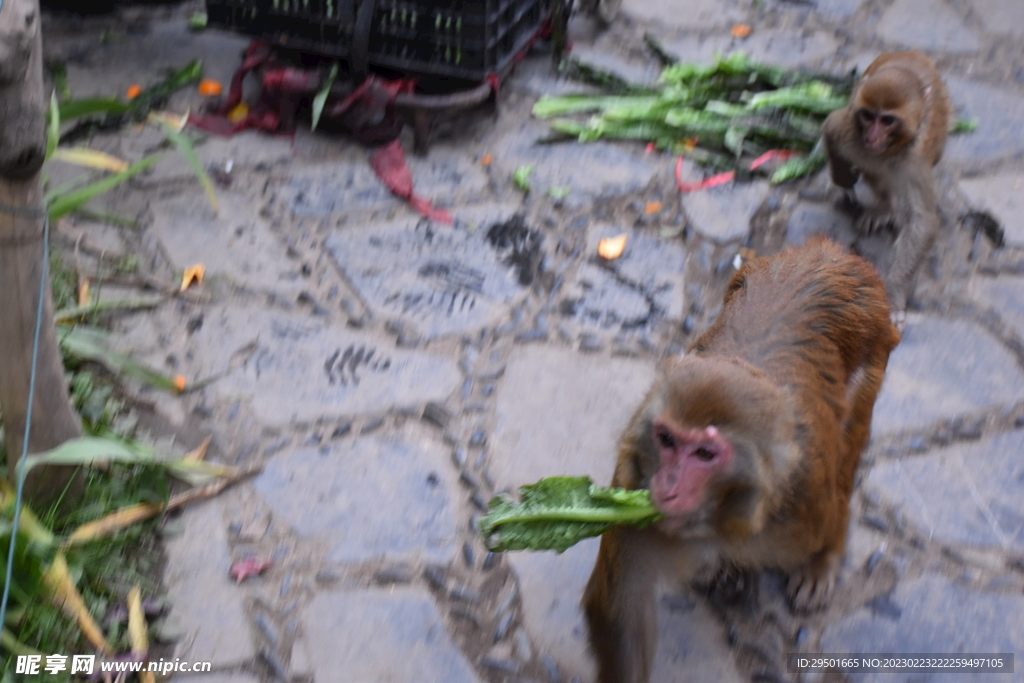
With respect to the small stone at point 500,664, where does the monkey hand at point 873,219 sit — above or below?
above

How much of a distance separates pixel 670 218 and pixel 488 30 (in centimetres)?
133

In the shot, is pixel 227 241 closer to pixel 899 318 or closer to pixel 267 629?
pixel 267 629

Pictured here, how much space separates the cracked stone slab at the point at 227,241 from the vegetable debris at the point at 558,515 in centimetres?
185

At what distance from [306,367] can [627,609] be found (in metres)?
1.75

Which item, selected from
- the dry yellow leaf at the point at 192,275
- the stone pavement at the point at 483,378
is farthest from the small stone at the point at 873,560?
the dry yellow leaf at the point at 192,275

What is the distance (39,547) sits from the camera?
2756mm

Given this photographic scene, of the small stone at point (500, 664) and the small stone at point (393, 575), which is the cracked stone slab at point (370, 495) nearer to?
the small stone at point (393, 575)

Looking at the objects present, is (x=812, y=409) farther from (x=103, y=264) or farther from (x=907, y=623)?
(x=103, y=264)

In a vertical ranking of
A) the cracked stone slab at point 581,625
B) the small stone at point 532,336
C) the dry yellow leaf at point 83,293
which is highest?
the small stone at point 532,336

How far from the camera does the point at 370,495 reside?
10.7 ft

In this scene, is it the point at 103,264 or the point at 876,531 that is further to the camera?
the point at 103,264

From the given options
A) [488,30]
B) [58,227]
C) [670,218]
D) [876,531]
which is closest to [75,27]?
[58,227]

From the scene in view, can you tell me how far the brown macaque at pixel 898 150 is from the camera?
4.09 metres

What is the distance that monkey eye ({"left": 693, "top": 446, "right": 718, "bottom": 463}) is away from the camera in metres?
2.23
